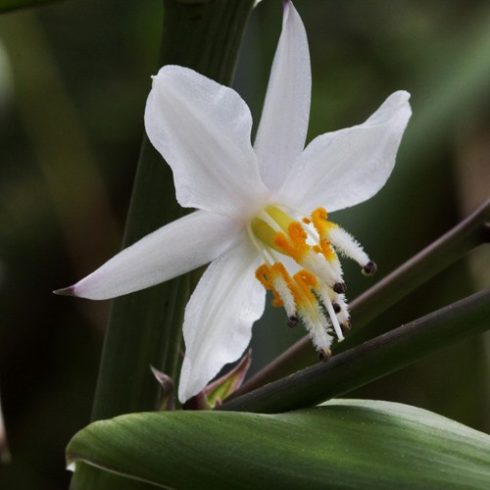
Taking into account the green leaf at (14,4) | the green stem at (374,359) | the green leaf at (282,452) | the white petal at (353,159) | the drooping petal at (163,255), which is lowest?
the green leaf at (282,452)

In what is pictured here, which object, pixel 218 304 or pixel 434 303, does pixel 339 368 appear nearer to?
pixel 218 304

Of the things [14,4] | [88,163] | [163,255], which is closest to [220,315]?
[163,255]

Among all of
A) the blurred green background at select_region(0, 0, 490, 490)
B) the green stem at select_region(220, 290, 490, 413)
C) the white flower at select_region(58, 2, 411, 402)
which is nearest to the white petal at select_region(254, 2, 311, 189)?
the white flower at select_region(58, 2, 411, 402)

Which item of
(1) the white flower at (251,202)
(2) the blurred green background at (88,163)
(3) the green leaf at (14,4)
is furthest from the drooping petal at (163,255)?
(2) the blurred green background at (88,163)

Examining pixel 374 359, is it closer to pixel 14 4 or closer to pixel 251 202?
pixel 251 202

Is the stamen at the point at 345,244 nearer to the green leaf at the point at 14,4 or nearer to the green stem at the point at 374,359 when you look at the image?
the green stem at the point at 374,359
